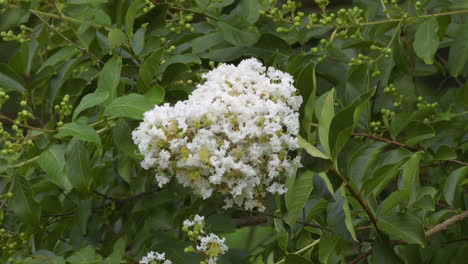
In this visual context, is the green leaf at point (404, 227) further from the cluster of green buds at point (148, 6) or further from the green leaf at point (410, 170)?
the cluster of green buds at point (148, 6)

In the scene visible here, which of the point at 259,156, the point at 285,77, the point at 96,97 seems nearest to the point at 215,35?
the point at 96,97

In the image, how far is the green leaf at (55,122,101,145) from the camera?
6.18 ft

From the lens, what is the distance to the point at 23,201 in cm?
217

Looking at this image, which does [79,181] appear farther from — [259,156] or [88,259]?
[259,156]

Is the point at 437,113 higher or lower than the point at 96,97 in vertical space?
lower

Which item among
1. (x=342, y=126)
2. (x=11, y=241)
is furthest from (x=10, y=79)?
(x=342, y=126)

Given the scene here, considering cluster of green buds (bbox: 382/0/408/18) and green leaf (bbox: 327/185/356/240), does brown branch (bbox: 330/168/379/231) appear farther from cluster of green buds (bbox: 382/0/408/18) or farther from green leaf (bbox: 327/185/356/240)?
cluster of green buds (bbox: 382/0/408/18)

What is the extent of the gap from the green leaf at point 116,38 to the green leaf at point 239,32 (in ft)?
1.22

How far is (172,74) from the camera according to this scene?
2078 mm

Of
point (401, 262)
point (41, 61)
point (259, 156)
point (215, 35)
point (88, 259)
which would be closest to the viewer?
point (259, 156)

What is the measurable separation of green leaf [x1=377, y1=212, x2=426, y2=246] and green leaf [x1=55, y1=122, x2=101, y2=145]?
735 millimetres

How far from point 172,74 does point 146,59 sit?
0.09 metres

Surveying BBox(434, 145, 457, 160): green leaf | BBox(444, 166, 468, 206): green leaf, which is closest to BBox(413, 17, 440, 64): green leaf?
BBox(434, 145, 457, 160): green leaf

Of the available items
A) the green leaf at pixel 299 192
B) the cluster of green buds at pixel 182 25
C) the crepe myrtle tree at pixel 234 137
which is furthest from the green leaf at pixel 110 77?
the green leaf at pixel 299 192
